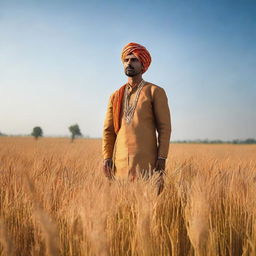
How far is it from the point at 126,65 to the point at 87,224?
1724 mm

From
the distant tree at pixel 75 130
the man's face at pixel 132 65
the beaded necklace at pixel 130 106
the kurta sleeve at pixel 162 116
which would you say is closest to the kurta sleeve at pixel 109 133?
the beaded necklace at pixel 130 106

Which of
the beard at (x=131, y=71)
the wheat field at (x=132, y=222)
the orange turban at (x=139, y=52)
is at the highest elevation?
the orange turban at (x=139, y=52)

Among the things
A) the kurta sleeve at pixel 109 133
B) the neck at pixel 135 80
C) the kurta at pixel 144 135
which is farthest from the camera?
the kurta sleeve at pixel 109 133

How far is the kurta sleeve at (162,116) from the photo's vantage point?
2432mm

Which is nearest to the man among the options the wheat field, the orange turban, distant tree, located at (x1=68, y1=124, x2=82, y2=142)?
the orange turban

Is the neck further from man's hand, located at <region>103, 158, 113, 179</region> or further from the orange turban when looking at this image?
man's hand, located at <region>103, 158, 113, 179</region>

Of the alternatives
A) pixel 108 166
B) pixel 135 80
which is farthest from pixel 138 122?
pixel 108 166

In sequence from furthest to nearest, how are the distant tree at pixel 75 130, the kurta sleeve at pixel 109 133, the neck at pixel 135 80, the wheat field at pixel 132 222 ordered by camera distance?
the distant tree at pixel 75 130 → the kurta sleeve at pixel 109 133 → the neck at pixel 135 80 → the wheat field at pixel 132 222

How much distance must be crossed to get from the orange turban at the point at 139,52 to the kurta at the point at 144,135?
0.63 ft

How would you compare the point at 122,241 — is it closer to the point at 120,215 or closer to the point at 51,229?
the point at 120,215

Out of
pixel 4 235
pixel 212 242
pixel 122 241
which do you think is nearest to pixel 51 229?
pixel 4 235

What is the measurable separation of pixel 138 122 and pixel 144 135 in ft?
0.38

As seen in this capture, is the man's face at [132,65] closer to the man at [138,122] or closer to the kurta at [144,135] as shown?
the man at [138,122]

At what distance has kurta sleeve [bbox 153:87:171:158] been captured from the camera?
7.98 feet
